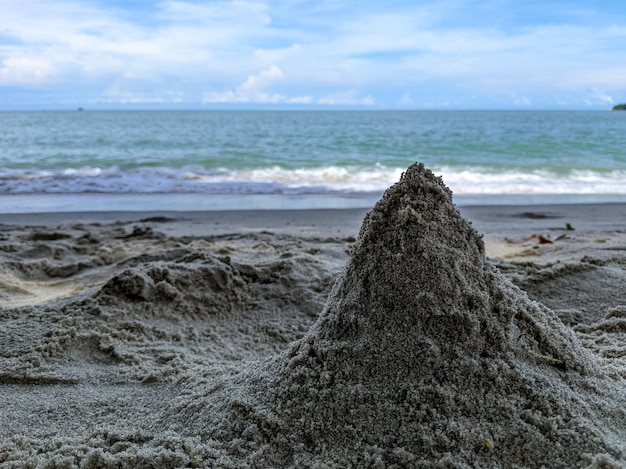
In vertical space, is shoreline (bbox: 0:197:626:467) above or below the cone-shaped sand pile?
below

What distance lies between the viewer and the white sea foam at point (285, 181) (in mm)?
9594

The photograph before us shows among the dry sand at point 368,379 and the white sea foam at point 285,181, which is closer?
the dry sand at point 368,379

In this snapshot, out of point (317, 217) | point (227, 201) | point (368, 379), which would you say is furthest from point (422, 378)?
point (227, 201)

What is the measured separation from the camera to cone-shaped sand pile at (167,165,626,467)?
1415 millimetres

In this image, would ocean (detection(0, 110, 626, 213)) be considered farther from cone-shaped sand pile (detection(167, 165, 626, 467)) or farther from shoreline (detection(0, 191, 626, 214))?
cone-shaped sand pile (detection(167, 165, 626, 467))

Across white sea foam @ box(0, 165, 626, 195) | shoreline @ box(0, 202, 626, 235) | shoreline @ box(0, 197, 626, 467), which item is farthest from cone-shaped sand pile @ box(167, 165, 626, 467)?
white sea foam @ box(0, 165, 626, 195)

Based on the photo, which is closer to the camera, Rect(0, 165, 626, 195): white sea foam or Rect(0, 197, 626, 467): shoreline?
Rect(0, 197, 626, 467): shoreline

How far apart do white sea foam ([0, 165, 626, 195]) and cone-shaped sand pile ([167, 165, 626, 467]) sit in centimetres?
770

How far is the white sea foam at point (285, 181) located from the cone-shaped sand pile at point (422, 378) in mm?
7702

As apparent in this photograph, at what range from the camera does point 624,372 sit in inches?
75.1

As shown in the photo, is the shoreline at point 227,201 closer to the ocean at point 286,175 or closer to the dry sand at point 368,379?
the ocean at point 286,175

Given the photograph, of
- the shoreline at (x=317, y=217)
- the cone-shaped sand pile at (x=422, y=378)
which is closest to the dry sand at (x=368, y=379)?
the cone-shaped sand pile at (x=422, y=378)

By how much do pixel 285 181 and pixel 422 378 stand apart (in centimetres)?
952

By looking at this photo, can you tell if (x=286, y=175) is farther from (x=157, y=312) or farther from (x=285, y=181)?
(x=157, y=312)
